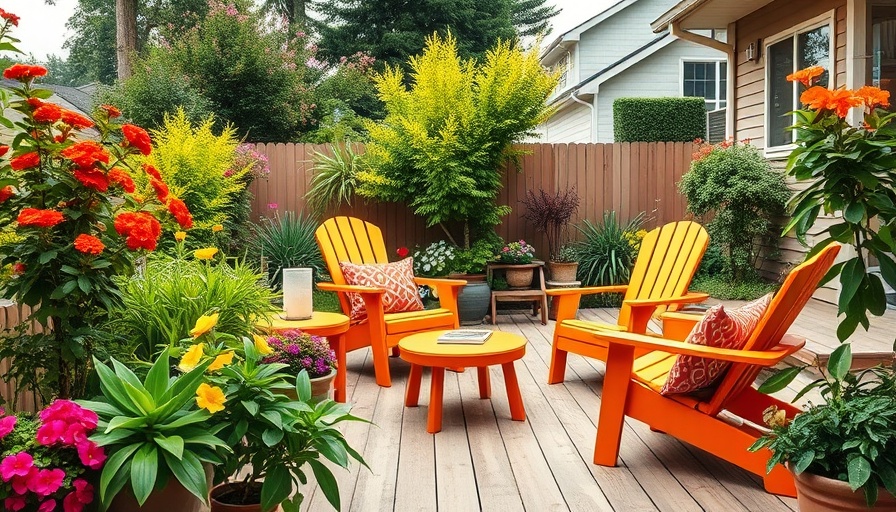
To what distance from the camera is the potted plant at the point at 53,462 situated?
5.70ft

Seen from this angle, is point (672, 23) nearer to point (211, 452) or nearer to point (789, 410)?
point (789, 410)

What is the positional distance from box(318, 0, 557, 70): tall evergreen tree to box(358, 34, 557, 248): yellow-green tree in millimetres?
10181

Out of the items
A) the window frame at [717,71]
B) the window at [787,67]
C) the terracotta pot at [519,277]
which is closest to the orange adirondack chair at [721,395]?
the terracotta pot at [519,277]

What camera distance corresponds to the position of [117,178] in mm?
2238

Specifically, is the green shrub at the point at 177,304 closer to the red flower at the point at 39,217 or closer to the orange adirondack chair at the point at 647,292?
the red flower at the point at 39,217

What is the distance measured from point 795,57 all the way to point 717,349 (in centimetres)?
521

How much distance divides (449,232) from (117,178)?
18.6 feet

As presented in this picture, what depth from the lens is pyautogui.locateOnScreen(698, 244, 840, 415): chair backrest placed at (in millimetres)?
2582

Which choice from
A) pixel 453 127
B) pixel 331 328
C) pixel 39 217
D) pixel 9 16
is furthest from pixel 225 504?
pixel 453 127

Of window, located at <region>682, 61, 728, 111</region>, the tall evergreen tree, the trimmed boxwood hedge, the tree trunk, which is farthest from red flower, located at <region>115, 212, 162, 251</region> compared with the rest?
the tall evergreen tree

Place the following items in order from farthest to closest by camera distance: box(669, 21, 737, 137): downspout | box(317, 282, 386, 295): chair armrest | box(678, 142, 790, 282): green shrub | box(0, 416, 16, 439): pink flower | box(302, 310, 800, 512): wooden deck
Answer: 1. box(669, 21, 737, 137): downspout
2. box(678, 142, 790, 282): green shrub
3. box(317, 282, 386, 295): chair armrest
4. box(302, 310, 800, 512): wooden deck
5. box(0, 416, 16, 439): pink flower

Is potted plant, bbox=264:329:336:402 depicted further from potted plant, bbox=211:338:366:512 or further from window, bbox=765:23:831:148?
window, bbox=765:23:831:148

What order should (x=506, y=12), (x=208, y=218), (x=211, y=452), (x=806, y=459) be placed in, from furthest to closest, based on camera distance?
(x=506, y=12)
(x=208, y=218)
(x=806, y=459)
(x=211, y=452)

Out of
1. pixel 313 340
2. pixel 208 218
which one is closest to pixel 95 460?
pixel 313 340
